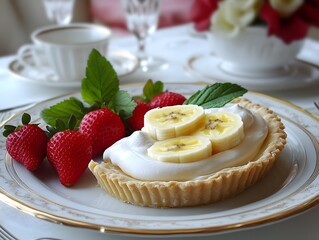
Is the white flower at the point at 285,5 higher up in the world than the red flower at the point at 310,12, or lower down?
higher up

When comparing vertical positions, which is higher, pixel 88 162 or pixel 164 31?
pixel 88 162

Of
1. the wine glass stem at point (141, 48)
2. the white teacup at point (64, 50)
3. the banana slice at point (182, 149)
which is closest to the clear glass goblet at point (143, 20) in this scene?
the wine glass stem at point (141, 48)

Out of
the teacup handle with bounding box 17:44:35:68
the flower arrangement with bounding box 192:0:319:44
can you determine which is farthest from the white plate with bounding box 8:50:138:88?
the flower arrangement with bounding box 192:0:319:44

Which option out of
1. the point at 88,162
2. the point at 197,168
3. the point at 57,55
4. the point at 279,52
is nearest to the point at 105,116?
the point at 88,162

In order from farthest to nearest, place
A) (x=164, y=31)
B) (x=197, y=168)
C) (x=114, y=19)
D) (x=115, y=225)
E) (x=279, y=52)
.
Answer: (x=114, y=19), (x=164, y=31), (x=279, y=52), (x=197, y=168), (x=115, y=225)

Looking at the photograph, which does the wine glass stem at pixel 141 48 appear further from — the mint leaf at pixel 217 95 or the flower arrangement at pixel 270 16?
the mint leaf at pixel 217 95

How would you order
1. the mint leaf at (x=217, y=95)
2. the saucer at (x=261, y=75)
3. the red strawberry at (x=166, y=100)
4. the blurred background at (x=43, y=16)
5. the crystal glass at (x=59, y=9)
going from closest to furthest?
the mint leaf at (x=217, y=95), the red strawberry at (x=166, y=100), the saucer at (x=261, y=75), the crystal glass at (x=59, y=9), the blurred background at (x=43, y=16)

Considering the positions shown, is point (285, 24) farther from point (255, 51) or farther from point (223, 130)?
point (223, 130)

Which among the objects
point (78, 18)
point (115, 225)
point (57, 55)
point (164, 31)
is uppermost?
point (115, 225)

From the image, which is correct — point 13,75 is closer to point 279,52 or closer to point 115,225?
point 279,52
